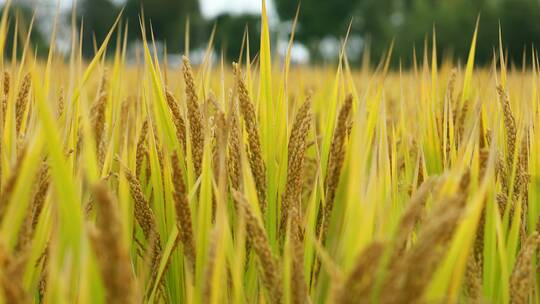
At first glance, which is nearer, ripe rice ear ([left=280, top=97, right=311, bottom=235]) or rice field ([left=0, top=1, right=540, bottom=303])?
rice field ([left=0, top=1, right=540, bottom=303])

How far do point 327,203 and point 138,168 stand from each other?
34 cm

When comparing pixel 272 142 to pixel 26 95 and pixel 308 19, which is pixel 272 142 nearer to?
pixel 26 95

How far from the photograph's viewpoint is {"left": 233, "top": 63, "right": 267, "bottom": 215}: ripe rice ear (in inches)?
34.5

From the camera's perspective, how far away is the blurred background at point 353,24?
1603cm

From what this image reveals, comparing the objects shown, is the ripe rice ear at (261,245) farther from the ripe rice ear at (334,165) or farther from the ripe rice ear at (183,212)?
the ripe rice ear at (334,165)

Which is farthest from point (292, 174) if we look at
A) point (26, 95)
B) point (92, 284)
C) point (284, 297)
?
point (26, 95)

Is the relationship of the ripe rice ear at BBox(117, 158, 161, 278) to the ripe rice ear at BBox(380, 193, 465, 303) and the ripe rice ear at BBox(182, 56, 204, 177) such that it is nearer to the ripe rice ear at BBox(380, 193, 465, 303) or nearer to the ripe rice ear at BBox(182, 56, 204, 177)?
the ripe rice ear at BBox(182, 56, 204, 177)

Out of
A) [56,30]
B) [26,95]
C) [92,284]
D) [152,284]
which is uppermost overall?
[56,30]

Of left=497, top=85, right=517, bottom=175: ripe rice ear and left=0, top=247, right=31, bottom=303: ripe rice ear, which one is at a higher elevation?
left=497, top=85, right=517, bottom=175: ripe rice ear

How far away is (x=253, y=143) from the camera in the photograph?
2.87 feet

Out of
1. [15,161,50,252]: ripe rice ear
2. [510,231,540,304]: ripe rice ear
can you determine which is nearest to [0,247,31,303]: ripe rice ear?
[15,161,50,252]: ripe rice ear

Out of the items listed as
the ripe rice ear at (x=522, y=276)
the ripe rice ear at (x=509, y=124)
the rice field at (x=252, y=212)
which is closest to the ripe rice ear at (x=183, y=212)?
the rice field at (x=252, y=212)

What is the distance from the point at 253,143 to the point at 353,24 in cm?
3313

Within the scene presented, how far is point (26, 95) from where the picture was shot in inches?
39.7
